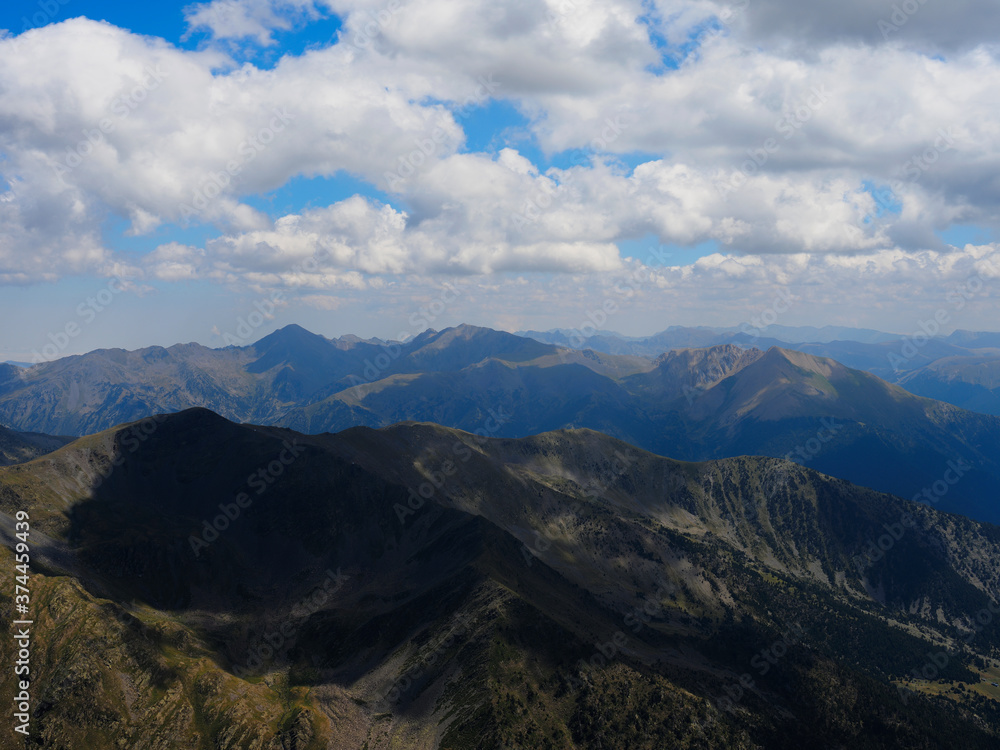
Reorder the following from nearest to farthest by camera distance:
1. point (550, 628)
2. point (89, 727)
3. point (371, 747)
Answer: point (89, 727), point (371, 747), point (550, 628)

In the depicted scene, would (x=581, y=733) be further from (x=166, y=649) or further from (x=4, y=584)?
(x=4, y=584)

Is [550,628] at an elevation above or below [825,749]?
above

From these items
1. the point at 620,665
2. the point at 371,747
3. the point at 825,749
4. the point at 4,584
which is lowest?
the point at 825,749

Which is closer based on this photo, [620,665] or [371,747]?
[371,747]

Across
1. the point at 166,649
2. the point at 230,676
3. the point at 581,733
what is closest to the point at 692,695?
the point at 581,733

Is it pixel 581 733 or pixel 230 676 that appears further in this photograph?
pixel 230 676

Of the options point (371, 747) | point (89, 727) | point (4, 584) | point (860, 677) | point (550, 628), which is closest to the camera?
point (89, 727)

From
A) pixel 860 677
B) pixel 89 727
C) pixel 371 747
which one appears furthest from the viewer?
pixel 860 677

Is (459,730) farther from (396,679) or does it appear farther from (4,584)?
(4,584)

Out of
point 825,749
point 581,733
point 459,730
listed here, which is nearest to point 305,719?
point 459,730
